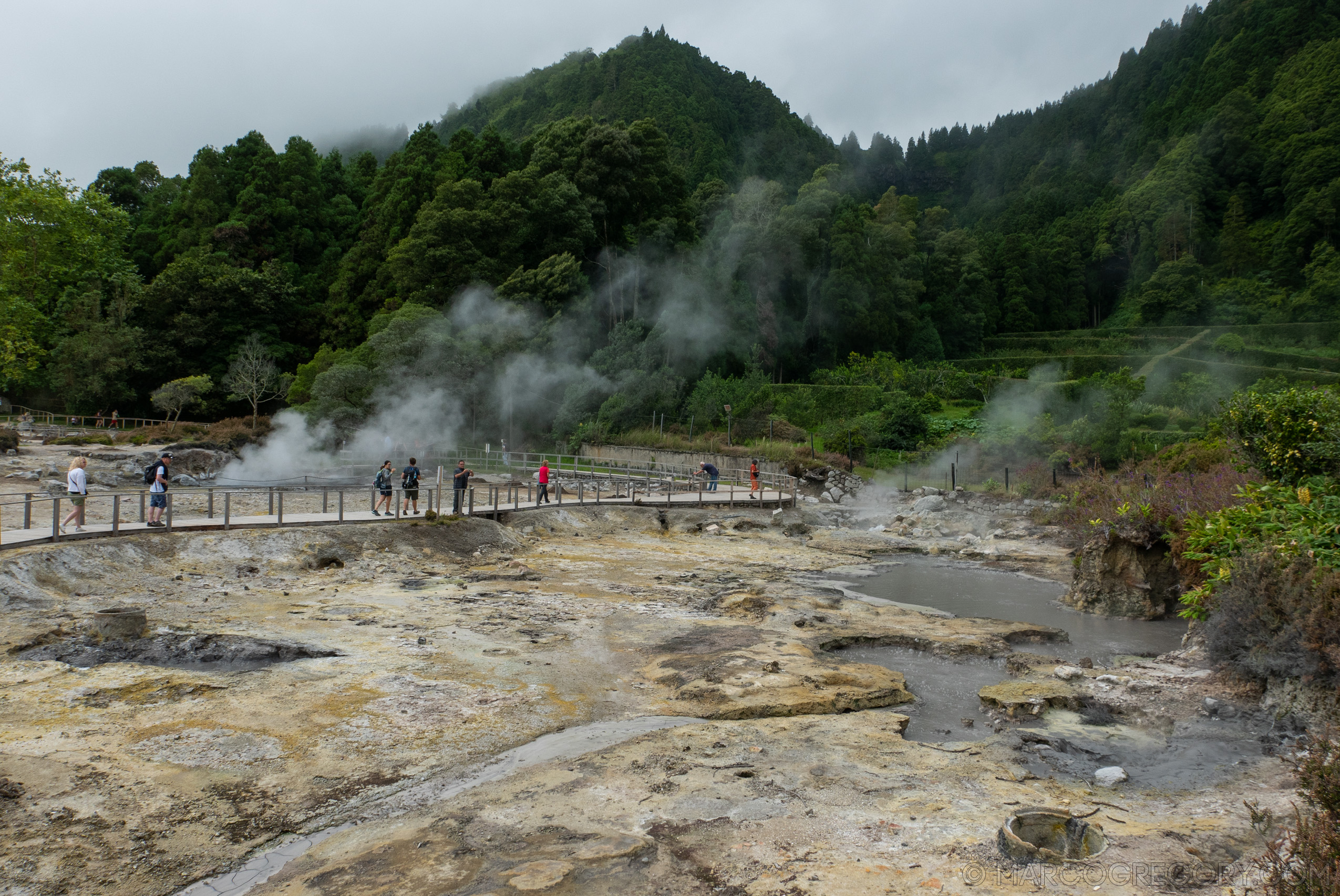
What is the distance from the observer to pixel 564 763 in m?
6.27

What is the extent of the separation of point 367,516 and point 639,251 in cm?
3086

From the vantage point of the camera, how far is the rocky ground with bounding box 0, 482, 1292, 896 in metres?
4.64

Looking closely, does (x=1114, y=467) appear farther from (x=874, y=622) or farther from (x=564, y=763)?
(x=564, y=763)

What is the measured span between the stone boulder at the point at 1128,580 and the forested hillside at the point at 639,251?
2565 cm

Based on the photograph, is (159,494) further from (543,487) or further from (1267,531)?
(1267,531)

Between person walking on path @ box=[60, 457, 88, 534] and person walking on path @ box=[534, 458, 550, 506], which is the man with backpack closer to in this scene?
person walking on path @ box=[60, 457, 88, 534]

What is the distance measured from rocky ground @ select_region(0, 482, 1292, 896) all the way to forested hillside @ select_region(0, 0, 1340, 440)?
2580 cm

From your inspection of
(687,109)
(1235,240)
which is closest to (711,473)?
(1235,240)

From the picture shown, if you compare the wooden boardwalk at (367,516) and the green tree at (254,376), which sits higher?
the green tree at (254,376)

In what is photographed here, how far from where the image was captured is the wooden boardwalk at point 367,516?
1241cm

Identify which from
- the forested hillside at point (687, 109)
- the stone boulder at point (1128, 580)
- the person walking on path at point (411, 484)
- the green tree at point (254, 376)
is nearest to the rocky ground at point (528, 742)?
the stone boulder at point (1128, 580)

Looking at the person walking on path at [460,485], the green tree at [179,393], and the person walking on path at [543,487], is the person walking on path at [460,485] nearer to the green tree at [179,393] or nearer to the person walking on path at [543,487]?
the person walking on path at [543,487]

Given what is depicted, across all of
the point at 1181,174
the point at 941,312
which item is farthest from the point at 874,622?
the point at 1181,174

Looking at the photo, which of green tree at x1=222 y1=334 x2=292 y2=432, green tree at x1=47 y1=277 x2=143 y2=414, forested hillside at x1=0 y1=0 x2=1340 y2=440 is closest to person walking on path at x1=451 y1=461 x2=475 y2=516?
forested hillside at x1=0 y1=0 x2=1340 y2=440
